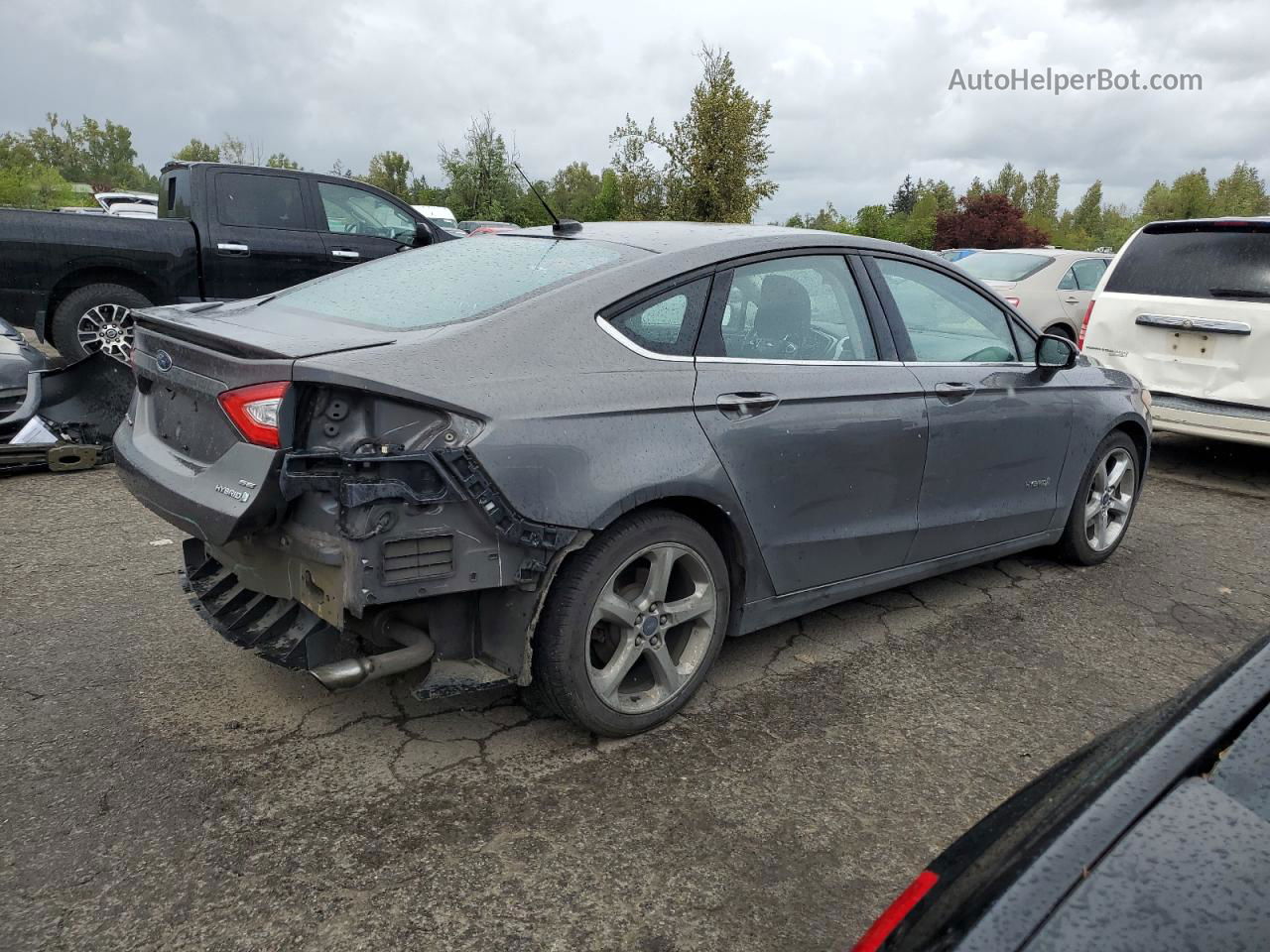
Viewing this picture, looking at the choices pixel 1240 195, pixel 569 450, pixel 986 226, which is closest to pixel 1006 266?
pixel 569 450

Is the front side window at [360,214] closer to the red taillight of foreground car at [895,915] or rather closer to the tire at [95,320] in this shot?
the tire at [95,320]

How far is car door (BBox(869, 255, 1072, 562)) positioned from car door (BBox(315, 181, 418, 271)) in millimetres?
5922

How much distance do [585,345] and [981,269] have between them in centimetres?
940

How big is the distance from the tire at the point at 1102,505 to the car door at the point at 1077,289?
6.24m

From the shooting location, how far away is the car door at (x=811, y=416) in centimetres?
309

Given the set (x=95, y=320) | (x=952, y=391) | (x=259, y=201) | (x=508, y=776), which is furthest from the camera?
(x=259, y=201)

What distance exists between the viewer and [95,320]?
7.77 meters

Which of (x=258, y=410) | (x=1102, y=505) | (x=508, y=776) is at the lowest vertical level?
(x=508, y=776)

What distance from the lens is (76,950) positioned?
81.7 inches

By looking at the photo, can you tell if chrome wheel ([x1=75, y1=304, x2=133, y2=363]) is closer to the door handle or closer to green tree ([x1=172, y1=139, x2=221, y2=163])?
the door handle

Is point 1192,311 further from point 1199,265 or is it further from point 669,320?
point 669,320

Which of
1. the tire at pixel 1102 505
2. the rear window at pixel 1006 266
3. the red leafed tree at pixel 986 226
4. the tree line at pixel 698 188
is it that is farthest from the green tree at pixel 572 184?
the tire at pixel 1102 505

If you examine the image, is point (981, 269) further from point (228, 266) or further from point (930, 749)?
point (930, 749)

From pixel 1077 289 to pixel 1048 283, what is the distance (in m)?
0.47
